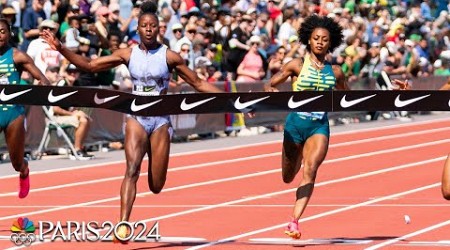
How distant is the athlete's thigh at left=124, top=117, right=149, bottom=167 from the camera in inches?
528

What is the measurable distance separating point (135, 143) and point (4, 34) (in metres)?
2.37

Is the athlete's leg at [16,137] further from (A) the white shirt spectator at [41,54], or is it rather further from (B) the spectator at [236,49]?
(B) the spectator at [236,49]

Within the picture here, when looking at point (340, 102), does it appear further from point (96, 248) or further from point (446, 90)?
point (96, 248)

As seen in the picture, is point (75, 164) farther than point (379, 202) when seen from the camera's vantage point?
Yes

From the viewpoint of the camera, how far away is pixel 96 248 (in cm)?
1320

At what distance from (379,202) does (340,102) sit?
397 centimetres

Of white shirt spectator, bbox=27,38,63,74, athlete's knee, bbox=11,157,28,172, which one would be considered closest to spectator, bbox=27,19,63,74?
white shirt spectator, bbox=27,38,63,74

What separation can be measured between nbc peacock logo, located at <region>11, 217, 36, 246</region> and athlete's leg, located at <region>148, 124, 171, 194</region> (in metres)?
1.25

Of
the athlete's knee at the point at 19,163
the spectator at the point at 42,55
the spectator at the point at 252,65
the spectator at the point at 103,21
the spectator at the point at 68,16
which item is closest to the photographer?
the athlete's knee at the point at 19,163

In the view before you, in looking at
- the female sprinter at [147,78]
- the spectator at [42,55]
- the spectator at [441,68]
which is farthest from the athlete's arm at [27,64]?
the spectator at [441,68]

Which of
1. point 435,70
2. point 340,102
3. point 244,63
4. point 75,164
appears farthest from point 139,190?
point 435,70

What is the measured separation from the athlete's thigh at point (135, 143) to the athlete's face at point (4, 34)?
209 cm

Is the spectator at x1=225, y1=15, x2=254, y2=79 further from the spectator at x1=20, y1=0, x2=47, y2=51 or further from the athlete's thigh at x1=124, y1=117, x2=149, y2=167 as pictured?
the athlete's thigh at x1=124, y1=117, x2=149, y2=167

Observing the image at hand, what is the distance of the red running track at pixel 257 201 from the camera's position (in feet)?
46.5
